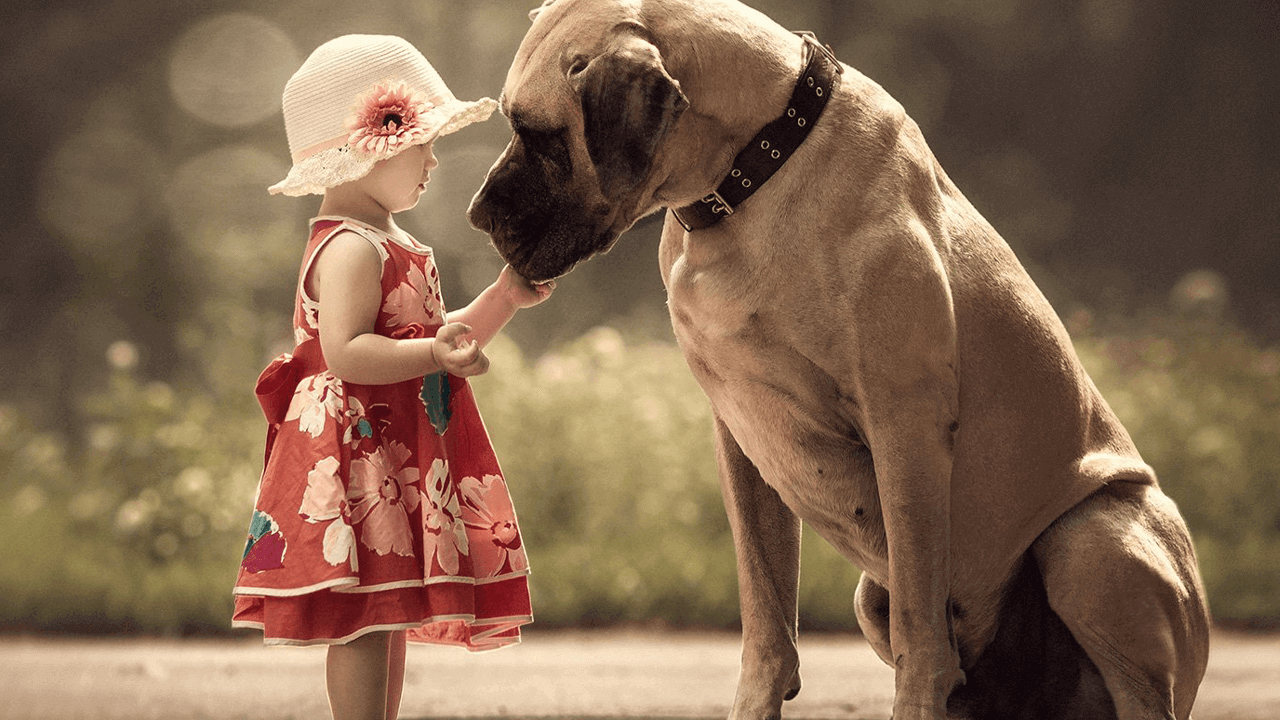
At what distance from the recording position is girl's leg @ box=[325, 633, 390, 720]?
5.26 feet

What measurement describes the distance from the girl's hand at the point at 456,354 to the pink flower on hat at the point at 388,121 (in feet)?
0.98

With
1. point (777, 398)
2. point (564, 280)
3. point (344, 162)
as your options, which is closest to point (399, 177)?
point (344, 162)

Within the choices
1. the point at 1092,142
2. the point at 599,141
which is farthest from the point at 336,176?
the point at 1092,142

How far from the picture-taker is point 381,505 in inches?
63.4

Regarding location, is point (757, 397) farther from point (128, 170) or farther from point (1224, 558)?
point (128, 170)

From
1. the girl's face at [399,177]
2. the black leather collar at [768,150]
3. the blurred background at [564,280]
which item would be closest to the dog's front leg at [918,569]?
the black leather collar at [768,150]

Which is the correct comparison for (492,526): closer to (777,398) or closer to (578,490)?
(777,398)

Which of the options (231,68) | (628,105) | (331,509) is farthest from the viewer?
(231,68)

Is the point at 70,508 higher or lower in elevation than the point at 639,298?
lower

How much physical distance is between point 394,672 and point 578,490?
217 cm

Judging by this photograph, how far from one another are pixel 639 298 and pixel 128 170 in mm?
2319

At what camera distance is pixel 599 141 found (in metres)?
1.38

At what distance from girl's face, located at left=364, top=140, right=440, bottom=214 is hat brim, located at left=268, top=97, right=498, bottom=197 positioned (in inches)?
1.0

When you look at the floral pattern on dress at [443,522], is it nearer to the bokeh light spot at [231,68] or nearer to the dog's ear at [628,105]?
the dog's ear at [628,105]
